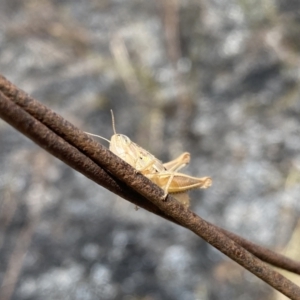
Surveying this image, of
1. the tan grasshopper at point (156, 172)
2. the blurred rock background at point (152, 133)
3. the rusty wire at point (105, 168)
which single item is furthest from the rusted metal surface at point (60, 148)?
the blurred rock background at point (152, 133)

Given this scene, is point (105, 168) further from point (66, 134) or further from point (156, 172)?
point (156, 172)

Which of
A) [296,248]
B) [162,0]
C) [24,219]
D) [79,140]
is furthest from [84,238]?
[79,140]

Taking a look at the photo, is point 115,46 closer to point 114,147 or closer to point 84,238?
point 84,238

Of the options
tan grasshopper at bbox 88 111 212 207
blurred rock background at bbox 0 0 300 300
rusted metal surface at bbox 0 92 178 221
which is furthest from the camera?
blurred rock background at bbox 0 0 300 300

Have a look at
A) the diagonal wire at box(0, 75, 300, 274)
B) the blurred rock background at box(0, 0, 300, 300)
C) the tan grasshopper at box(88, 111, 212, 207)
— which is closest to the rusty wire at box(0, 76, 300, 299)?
the diagonal wire at box(0, 75, 300, 274)

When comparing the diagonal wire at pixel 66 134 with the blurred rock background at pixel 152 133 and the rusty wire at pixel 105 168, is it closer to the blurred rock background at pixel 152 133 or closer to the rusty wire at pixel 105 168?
the rusty wire at pixel 105 168

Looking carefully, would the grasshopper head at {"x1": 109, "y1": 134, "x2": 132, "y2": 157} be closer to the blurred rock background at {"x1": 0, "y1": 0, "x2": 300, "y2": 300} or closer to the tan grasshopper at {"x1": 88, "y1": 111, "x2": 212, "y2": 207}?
the tan grasshopper at {"x1": 88, "y1": 111, "x2": 212, "y2": 207}
